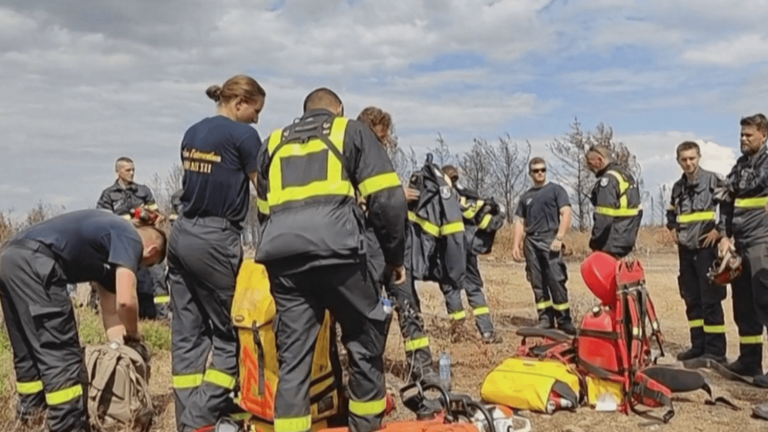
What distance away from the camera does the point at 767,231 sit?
6.66 metres

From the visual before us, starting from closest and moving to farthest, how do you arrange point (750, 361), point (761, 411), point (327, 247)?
point (327, 247)
point (761, 411)
point (750, 361)

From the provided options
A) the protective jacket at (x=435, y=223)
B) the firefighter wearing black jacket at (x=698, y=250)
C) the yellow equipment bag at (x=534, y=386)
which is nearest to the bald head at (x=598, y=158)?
the firefighter wearing black jacket at (x=698, y=250)

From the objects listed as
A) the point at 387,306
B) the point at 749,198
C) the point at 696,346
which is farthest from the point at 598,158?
the point at 387,306

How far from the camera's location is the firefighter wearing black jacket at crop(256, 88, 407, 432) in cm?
380

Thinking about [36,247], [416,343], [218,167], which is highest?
[218,167]

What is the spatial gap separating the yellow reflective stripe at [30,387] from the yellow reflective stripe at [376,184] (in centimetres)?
247

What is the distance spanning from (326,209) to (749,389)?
178 inches

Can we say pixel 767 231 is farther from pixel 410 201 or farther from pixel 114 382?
pixel 114 382

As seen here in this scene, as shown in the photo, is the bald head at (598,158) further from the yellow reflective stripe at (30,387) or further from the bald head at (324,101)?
the yellow reflective stripe at (30,387)

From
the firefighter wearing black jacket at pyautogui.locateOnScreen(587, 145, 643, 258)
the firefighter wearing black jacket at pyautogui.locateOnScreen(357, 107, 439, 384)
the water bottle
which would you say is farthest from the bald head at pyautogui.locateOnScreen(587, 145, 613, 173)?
the water bottle

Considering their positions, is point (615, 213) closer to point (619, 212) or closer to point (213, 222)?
point (619, 212)

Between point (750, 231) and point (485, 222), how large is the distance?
319 cm

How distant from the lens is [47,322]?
4.48 meters

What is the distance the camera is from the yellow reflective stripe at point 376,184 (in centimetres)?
392
